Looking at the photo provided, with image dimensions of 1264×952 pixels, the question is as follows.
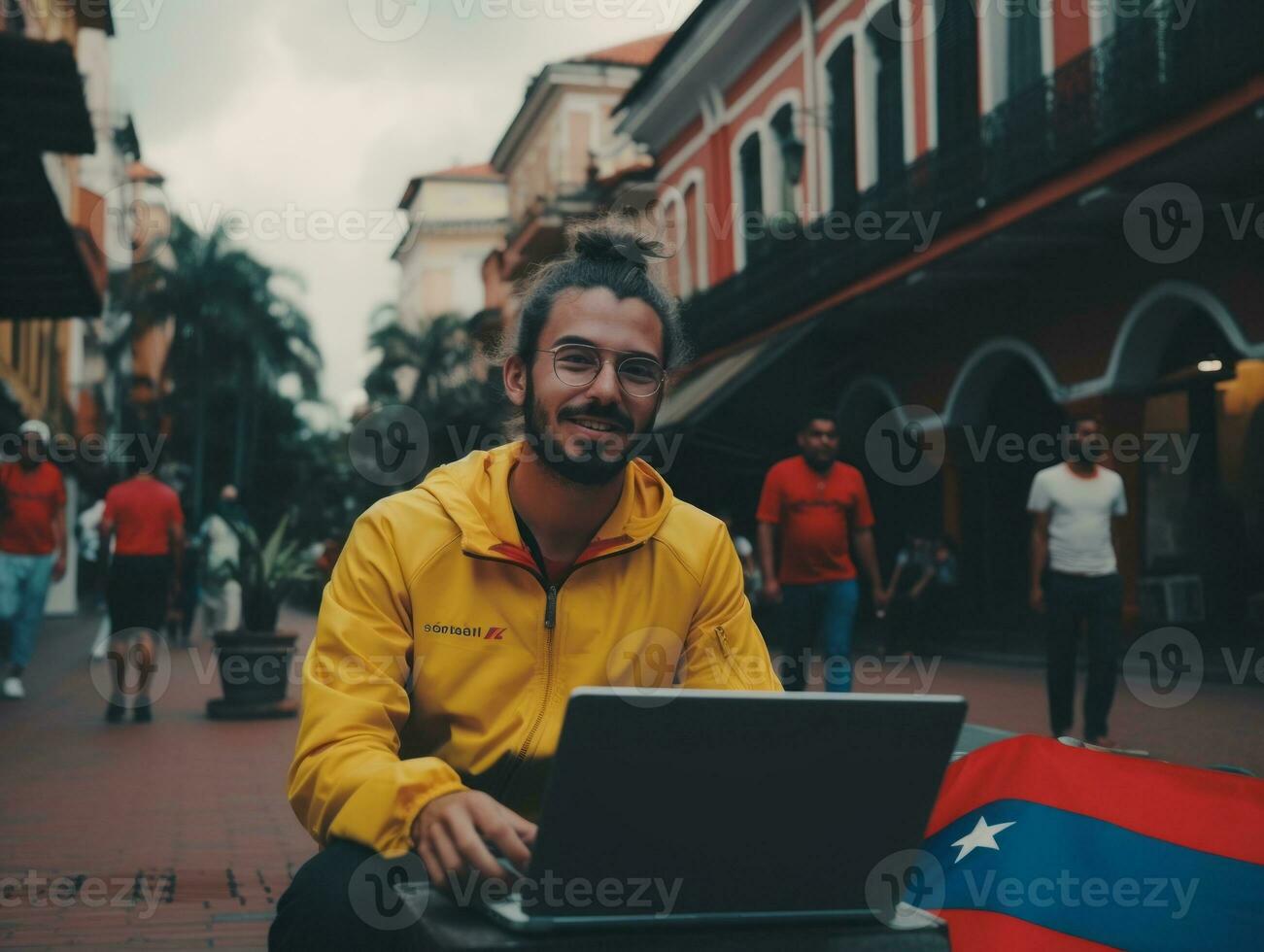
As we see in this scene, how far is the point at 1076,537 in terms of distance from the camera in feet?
28.7

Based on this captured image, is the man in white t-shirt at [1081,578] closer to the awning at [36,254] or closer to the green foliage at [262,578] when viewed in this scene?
the green foliage at [262,578]

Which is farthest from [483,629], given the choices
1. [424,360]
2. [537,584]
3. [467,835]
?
[424,360]

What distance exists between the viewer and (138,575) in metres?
10.7

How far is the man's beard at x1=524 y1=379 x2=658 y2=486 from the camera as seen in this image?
2.41 meters

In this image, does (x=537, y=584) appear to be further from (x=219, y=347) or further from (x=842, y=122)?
(x=219, y=347)

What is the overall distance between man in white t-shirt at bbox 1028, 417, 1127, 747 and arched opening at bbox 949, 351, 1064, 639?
10303 mm

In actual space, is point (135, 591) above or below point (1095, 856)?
above

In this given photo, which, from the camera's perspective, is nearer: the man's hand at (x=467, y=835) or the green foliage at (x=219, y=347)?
the man's hand at (x=467, y=835)

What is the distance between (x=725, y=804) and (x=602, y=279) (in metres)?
1.03

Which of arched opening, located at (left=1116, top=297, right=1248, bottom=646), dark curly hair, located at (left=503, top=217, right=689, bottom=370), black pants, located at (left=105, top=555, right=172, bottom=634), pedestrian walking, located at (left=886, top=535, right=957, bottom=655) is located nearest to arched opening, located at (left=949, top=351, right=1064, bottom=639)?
pedestrian walking, located at (left=886, top=535, right=957, bottom=655)

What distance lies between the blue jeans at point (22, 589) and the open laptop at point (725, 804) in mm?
10733

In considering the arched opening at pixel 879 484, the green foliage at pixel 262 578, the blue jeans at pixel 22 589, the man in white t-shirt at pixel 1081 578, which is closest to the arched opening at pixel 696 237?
the arched opening at pixel 879 484

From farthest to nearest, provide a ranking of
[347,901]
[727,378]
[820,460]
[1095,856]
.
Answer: [727,378] < [820,460] < [1095,856] < [347,901]

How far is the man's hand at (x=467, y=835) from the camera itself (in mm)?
1823
